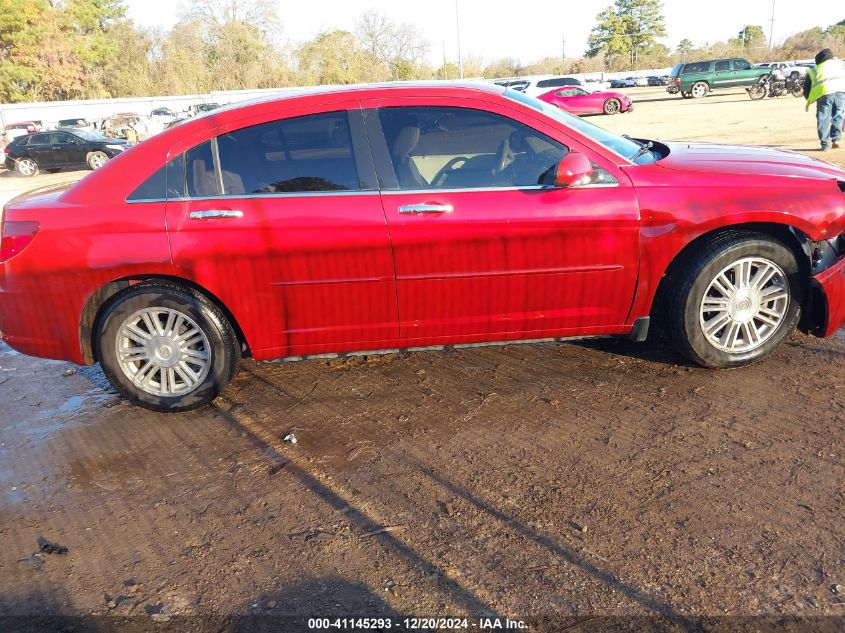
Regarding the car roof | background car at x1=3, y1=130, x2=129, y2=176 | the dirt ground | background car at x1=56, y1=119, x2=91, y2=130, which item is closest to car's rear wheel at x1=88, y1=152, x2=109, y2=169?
background car at x1=3, y1=130, x2=129, y2=176

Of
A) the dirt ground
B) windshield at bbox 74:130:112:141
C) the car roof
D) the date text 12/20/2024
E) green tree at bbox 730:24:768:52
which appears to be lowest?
the date text 12/20/2024

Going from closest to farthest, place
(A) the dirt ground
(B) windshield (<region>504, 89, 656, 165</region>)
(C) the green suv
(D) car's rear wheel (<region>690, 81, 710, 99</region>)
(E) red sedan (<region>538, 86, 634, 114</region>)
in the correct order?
(A) the dirt ground, (B) windshield (<region>504, 89, 656, 165</region>), (E) red sedan (<region>538, 86, 634, 114</region>), (C) the green suv, (D) car's rear wheel (<region>690, 81, 710, 99</region>)

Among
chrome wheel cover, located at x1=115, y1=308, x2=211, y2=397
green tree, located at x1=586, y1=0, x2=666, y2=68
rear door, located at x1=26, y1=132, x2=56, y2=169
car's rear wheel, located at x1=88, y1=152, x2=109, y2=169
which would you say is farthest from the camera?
green tree, located at x1=586, y1=0, x2=666, y2=68

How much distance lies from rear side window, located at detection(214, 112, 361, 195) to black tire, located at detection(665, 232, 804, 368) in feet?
6.30

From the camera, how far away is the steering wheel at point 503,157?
144 inches

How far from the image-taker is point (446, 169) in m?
3.67

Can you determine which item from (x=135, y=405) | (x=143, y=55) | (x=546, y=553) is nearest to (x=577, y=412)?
(x=546, y=553)

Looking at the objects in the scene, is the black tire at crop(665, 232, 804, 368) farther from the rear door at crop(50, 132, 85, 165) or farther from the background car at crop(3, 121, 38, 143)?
the background car at crop(3, 121, 38, 143)

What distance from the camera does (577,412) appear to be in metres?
3.53

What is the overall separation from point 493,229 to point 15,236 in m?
2.64

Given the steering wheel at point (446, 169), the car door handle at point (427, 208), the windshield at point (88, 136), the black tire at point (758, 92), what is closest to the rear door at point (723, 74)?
the black tire at point (758, 92)

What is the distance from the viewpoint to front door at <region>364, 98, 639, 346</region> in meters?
3.54

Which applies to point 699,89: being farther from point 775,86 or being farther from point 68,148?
point 68,148

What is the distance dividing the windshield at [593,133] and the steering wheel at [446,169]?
0.50 meters
